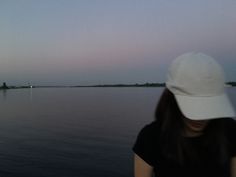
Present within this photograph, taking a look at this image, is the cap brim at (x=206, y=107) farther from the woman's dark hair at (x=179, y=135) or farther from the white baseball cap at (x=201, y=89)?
the woman's dark hair at (x=179, y=135)

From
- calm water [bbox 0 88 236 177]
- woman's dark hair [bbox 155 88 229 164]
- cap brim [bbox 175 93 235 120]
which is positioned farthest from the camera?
calm water [bbox 0 88 236 177]

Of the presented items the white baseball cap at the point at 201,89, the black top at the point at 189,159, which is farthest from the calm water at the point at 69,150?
the white baseball cap at the point at 201,89

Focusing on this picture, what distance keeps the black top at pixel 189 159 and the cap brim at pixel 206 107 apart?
0.77 ft

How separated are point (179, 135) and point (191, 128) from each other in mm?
82

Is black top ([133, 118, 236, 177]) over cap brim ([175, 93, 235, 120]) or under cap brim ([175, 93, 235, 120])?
under

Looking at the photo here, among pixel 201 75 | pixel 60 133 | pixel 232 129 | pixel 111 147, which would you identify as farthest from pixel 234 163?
pixel 60 133

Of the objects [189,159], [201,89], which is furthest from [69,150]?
[201,89]

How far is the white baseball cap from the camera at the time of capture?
226 centimetres

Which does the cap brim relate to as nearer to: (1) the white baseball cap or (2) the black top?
(1) the white baseball cap

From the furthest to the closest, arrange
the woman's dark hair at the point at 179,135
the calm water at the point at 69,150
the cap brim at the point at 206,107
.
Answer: the calm water at the point at 69,150 → the woman's dark hair at the point at 179,135 → the cap brim at the point at 206,107

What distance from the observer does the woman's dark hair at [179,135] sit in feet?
8.02

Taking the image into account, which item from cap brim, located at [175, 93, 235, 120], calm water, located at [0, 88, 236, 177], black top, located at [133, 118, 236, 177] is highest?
cap brim, located at [175, 93, 235, 120]

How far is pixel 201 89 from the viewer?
7.59 ft

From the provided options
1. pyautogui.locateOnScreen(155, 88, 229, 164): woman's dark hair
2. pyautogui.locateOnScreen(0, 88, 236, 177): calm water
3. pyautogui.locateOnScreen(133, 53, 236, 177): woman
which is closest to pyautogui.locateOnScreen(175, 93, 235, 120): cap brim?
pyautogui.locateOnScreen(133, 53, 236, 177): woman
